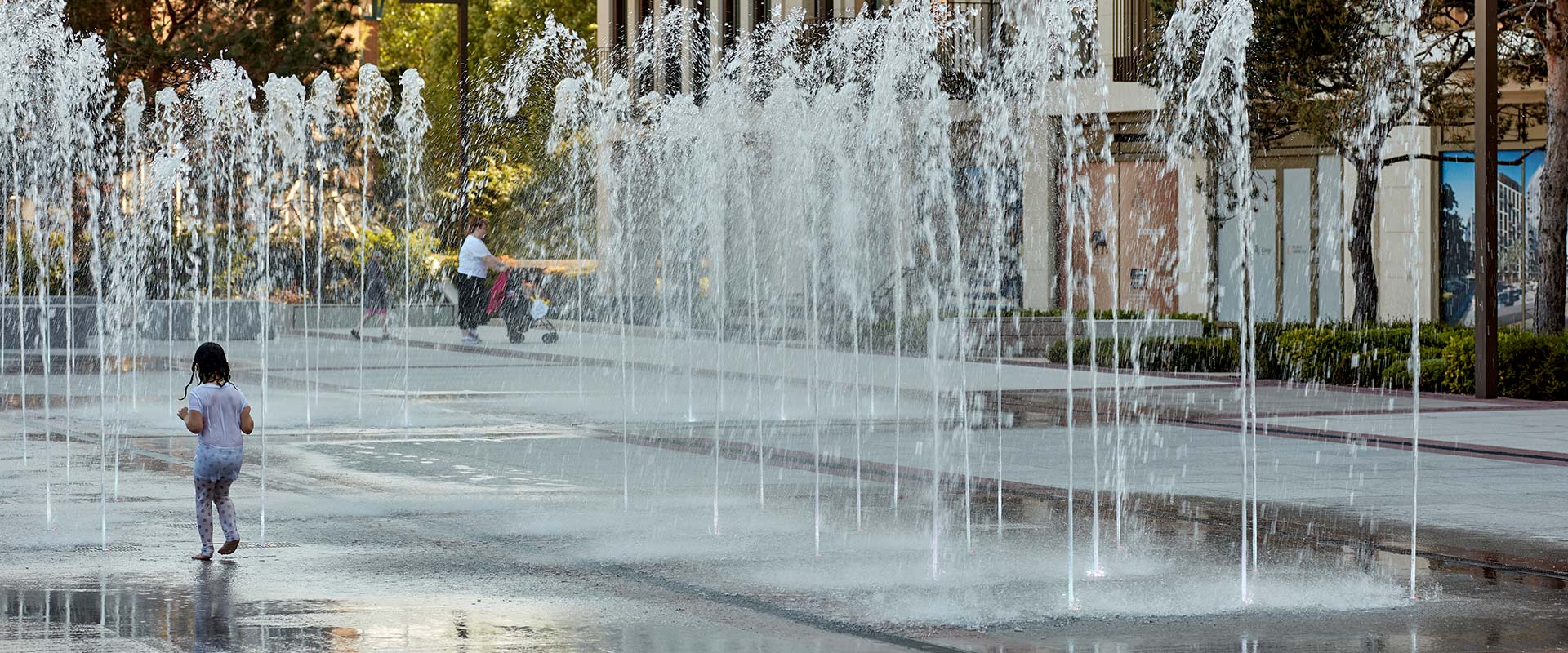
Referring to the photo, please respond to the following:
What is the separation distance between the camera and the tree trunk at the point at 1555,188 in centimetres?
2102

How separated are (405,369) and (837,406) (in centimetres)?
680

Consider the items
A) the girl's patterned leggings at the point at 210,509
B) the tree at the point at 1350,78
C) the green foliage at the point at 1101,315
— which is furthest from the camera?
the green foliage at the point at 1101,315

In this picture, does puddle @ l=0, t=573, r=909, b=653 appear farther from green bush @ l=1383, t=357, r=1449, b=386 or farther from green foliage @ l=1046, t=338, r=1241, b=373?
green foliage @ l=1046, t=338, r=1241, b=373

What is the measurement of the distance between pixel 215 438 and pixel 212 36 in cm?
2980

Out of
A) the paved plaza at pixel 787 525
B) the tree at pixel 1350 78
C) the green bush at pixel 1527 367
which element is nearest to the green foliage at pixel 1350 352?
the green bush at pixel 1527 367

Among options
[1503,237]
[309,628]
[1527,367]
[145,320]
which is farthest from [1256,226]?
[309,628]

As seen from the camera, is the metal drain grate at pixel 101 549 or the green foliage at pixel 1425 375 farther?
the green foliage at pixel 1425 375

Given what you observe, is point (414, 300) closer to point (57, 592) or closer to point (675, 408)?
point (675, 408)

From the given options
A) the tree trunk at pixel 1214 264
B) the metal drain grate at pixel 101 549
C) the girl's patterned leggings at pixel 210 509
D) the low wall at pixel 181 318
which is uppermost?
the tree trunk at pixel 1214 264

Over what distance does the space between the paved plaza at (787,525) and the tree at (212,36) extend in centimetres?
1897

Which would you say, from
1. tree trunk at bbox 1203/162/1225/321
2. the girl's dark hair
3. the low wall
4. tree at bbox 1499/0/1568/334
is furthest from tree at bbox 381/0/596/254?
the girl's dark hair

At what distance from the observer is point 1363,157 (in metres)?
24.2

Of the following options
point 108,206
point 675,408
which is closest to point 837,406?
point 675,408

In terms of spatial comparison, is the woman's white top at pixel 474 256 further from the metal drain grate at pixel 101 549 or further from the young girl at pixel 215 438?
the young girl at pixel 215 438
